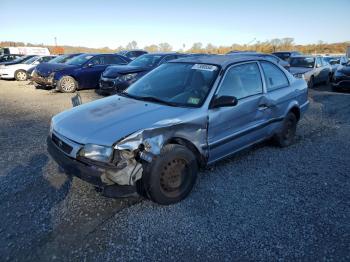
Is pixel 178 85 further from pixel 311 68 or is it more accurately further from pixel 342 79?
pixel 311 68

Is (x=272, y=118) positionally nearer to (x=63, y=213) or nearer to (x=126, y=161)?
(x=126, y=161)

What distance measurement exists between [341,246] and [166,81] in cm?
286

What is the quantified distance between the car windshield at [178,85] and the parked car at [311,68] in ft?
32.0

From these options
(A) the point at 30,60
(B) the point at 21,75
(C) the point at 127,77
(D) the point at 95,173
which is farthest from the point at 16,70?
(D) the point at 95,173

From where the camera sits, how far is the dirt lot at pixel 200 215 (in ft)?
8.86

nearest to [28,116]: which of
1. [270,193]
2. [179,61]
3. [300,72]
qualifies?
[179,61]

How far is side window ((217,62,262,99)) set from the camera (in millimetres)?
3996

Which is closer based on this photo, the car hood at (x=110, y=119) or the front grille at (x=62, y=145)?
the car hood at (x=110, y=119)

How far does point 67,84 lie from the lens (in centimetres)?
1181

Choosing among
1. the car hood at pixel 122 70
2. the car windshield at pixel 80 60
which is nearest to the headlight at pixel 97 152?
the car hood at pixel 122 70

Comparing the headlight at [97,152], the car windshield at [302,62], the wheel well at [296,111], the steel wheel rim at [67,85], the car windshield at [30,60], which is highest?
the car windshield at [302,62]

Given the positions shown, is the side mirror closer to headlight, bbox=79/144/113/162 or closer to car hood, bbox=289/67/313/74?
headlight, bbox=79/144/113/162

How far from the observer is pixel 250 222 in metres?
3.12

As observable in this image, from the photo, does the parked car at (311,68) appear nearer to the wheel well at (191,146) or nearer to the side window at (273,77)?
the side window at (273,77)
